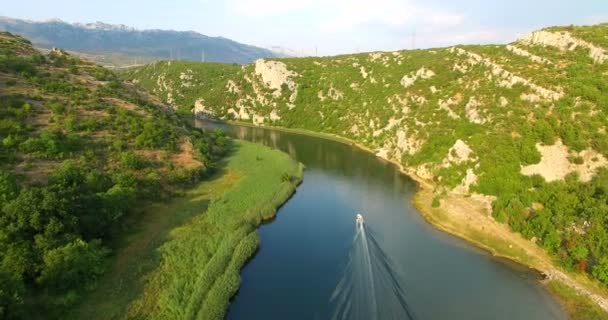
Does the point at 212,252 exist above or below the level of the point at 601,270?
below

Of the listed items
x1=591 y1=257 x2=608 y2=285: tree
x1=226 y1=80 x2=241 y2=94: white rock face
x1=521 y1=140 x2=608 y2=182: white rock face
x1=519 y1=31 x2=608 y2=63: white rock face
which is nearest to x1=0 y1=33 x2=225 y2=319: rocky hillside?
x1=591 y1=257 x2=608 y2=285: tree

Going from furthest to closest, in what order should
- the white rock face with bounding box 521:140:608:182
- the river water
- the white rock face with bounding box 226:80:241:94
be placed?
1. the white rock face with bounding box 226:80:241:94
2. the white rock face with bounding box 521:140:608:182
3. the river water

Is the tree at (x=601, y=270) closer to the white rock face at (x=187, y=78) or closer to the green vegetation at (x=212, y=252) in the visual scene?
the green vegetation at (x=212, y=252)

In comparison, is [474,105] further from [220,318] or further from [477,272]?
[220,318]

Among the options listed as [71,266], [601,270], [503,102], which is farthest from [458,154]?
[71,266]

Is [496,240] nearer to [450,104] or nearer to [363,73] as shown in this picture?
[450,104]

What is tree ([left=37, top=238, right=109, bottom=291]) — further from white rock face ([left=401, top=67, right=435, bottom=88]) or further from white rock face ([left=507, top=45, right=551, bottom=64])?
white rock face ([left=401, top=67, right=435, bottom=88])

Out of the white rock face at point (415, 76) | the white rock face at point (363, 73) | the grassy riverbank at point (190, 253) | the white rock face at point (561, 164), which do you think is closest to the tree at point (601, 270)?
the white rock face at point (561, 164)

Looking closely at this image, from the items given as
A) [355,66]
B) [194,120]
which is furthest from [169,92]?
[355,66]
